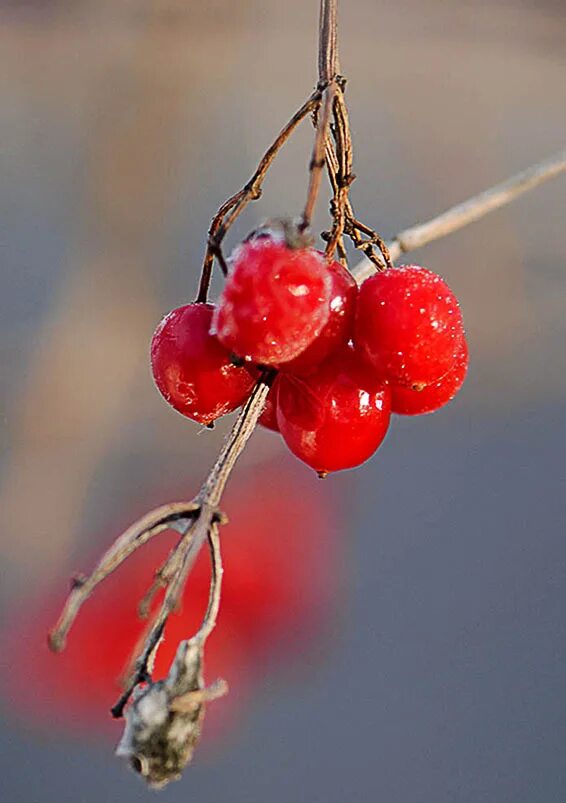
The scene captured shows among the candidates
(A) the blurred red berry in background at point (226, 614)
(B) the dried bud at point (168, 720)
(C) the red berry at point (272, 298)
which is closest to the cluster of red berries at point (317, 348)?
(C) the red berry at point (272, 298)

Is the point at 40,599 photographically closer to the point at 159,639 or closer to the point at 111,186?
the point at 111,186

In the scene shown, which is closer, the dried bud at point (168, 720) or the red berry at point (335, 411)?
the dried bud at point (168, 720)

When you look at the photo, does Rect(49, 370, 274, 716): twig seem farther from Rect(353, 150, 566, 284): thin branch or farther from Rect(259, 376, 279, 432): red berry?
Rect(353, 150, 566, 284): thin branch

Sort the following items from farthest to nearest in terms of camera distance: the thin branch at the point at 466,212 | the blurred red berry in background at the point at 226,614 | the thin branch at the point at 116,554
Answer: the blurred red berry in background at the point at 226,614 < the thin branch at the point at 466,212 < the thin branch at the point at 116,554

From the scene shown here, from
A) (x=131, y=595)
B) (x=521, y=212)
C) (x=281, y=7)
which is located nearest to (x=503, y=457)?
(x=521, y=212)

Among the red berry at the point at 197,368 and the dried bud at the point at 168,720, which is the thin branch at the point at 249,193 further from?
the dried bud at the point at 168,720

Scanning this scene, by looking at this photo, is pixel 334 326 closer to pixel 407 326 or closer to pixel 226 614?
pixel 407 326
